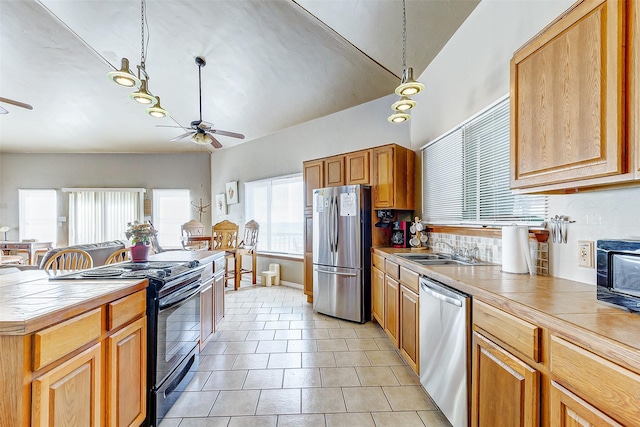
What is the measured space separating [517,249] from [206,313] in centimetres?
251

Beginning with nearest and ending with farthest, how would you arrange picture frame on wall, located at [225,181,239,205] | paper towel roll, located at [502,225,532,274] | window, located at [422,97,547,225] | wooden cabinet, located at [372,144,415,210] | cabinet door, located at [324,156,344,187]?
paper towel roll, located at [502,225,532,274], window, located at [422,97,547,225], wooden cabinet, located at [372,144,415,210], cabinet door, located at [324,156,344,187], picture frame on wall, located at [225,181,239,205]

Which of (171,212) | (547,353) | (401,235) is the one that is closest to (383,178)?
(401,235)

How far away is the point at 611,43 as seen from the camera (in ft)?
3.52

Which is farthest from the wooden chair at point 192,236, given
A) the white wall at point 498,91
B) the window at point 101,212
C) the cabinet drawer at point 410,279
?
the white wall at point 498,91

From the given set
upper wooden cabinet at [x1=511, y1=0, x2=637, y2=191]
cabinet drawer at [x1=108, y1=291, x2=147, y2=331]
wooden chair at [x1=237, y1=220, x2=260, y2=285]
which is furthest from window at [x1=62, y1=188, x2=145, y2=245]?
upper wooden cabinet at [x1=511, y1=0, x2=637, y2=191]

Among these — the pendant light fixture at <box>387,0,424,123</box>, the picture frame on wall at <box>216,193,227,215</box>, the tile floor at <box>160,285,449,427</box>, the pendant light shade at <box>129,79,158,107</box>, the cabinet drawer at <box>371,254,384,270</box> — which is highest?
the pendant light shade at <box>129,79,158,107</box>

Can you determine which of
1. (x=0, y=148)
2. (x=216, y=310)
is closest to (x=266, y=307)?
(x=216, y=310)

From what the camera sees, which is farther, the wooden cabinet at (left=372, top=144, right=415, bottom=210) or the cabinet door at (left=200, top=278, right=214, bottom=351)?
the wooden cabinet at (left=372, top=144, right=415, bottom=210)

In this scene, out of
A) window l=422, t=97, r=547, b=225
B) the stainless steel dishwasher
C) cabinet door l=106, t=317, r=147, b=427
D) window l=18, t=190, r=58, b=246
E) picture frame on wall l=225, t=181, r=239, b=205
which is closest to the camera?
cabinet door l=106, t=317, r=147, b=427

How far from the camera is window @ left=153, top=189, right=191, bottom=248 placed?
22.9 ft

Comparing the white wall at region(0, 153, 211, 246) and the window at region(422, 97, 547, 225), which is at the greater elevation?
the white wall at region(0, 153, 211, 246)

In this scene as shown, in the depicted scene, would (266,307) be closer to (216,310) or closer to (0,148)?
(216,310)

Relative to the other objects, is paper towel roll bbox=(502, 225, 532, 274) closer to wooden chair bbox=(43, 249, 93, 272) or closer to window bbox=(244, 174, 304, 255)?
wooden chair bbox=(43, 249, 93, 272)

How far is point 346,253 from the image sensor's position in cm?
351
